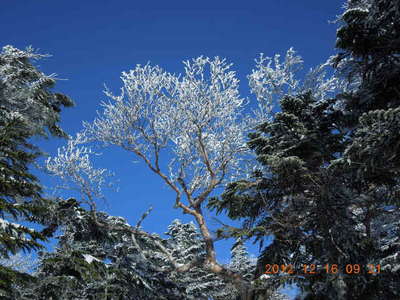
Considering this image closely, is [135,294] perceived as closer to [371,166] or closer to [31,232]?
[31,232]

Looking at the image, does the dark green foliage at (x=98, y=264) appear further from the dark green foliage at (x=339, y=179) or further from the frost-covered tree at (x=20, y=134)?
the dark green foliage at (x=339, y=179)

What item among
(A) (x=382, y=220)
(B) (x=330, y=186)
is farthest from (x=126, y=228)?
(A) (x=382, y=220)

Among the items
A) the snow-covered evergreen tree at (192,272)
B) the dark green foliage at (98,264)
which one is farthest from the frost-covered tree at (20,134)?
the snow-covered evergreen tree at (192,272)

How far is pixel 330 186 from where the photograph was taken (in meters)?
7.77

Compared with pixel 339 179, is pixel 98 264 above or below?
below

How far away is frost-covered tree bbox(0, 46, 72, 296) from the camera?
15.4 feet

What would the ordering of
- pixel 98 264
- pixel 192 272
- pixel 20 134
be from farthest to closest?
pixel 192 272
pixel 98 264
pixel 20 134

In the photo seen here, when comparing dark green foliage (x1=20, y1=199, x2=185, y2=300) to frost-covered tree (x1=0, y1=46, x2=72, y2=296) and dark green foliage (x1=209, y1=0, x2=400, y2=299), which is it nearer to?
frost-covered tree (x1=0, y1=46, x2=72, y2=296)

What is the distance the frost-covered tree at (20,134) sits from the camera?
470 cm

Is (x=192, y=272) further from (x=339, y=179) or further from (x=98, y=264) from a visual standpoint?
(x=339, y=179)

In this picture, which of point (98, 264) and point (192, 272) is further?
point (192, 272)

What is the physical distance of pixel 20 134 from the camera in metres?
6.11

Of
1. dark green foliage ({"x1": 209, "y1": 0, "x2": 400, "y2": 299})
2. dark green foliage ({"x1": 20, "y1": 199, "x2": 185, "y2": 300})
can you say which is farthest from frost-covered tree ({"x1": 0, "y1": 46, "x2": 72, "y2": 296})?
dark green foliage ({"x1": 209, "y1": 0, "x2": 400, "y2": 299})

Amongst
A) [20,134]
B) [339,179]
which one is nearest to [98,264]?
[20,134]
